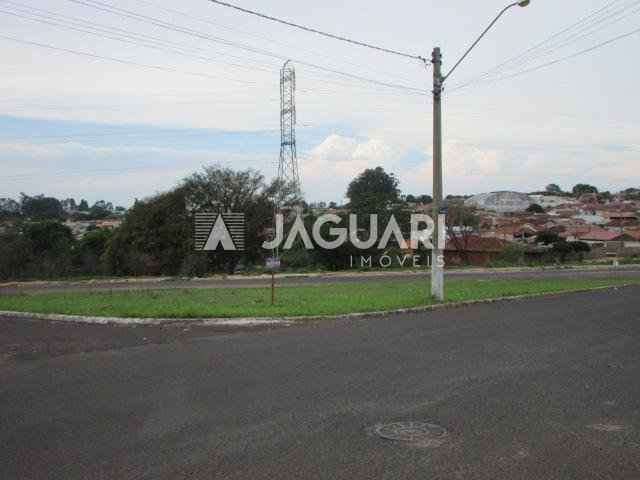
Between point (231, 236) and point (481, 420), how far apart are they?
3695 centimetres

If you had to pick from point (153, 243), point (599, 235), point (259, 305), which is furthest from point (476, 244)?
point (259, 305)

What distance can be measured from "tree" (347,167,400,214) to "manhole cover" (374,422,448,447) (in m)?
40.5

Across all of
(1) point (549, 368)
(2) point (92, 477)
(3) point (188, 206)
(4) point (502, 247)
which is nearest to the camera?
(2) point (92, 477)

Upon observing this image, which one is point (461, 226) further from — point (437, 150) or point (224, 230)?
point (437, 150)

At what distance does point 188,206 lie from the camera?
4206 centimetres

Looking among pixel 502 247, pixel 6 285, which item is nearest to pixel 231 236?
pixel 6 285

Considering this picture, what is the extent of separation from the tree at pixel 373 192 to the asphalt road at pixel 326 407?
35.7 m

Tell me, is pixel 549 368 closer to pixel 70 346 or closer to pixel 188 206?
pixel 70 346

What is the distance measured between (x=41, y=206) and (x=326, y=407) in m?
67.6

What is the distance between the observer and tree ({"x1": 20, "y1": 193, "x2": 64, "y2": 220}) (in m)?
62.8

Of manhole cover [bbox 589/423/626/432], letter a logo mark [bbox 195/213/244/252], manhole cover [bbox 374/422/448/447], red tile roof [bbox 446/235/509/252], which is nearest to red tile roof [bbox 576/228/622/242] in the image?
red tile roof [bbox 446/235/509/252]

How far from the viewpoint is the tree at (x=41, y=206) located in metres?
62.8

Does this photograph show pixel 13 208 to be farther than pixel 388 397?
Yes

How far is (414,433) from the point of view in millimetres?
5711
